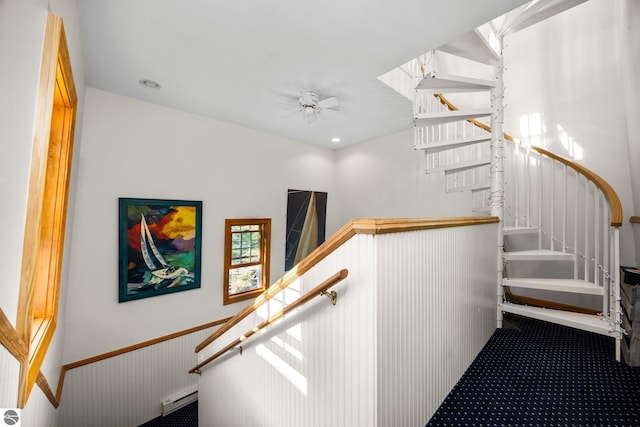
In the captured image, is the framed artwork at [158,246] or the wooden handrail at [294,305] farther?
the framed artwork at [158,246]

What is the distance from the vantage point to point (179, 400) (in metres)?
3.24

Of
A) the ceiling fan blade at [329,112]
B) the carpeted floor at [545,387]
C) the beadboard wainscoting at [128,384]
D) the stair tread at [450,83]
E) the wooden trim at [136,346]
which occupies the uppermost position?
the ceiling fan blade at [329,112]

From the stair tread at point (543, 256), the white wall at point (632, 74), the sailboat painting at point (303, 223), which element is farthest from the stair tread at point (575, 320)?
the sailboat painting at point (303, 223)

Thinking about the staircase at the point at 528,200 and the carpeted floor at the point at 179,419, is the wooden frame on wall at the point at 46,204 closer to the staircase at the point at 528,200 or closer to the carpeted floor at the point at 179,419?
the carpeted floor at the point at 179,419

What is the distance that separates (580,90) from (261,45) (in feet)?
11.3

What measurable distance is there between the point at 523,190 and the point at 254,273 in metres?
3.71

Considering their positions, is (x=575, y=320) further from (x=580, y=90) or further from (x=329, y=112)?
(x=329, y=112)

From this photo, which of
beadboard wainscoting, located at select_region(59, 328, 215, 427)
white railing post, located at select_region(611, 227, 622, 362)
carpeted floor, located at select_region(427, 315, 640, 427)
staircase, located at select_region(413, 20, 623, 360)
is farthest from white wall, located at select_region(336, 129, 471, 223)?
beadboard wainscoting, located at select_region(59, 328, 215, 427)

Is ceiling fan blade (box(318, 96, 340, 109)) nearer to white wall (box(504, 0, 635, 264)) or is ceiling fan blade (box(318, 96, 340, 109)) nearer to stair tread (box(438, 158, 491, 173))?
stair tread (box(438, 158, 491, 173))

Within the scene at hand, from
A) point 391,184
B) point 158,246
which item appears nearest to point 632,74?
point 391,184

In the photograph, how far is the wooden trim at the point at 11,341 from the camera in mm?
707

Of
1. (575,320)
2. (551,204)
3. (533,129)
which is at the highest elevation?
(533,129)

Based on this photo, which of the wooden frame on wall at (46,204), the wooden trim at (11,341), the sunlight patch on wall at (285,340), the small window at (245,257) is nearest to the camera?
the wooden trim at (11,341)

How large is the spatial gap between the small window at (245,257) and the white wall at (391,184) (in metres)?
1.74
